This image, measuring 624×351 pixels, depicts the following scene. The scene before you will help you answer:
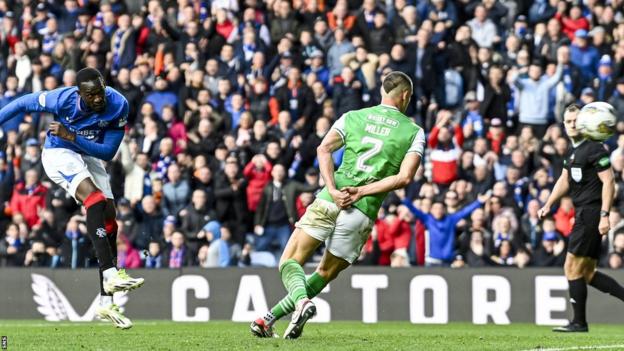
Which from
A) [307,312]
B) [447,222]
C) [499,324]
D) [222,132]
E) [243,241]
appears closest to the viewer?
[307,312]

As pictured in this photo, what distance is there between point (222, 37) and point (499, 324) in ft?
27.2

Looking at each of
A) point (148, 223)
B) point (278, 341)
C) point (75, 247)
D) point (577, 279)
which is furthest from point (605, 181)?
point (75, 247)

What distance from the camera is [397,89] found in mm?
12266

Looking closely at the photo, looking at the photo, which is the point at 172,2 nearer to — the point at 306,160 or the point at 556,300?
the point at 306,160

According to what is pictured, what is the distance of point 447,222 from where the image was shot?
19828 millimetres

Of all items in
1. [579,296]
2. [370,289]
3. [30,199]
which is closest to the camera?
[579,296]

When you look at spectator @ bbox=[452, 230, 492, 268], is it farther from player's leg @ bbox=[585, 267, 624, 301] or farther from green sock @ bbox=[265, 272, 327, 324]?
green sock @ bbox=[265, 272, 327, 324]

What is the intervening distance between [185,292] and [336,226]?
796 cm

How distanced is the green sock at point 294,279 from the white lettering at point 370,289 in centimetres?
719

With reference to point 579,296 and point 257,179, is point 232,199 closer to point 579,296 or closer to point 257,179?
point 257,179

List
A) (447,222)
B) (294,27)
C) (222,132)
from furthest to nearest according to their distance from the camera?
(294,27), (222,132), (447,222)

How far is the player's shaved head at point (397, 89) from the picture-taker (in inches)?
483

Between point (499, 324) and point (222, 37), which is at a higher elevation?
point (222, 37)

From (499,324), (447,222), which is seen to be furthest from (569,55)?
(499,324)
